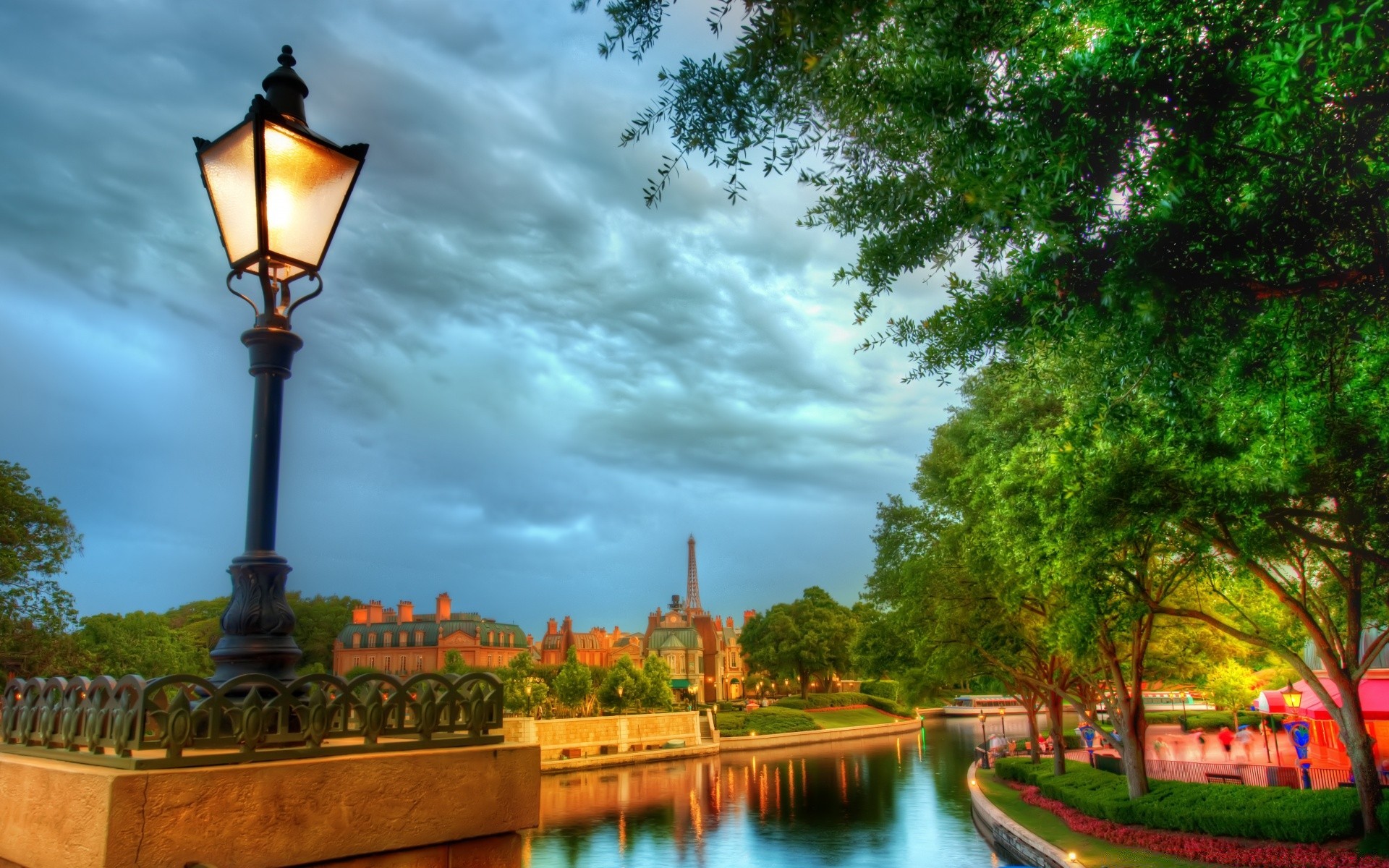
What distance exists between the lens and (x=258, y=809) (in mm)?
2820

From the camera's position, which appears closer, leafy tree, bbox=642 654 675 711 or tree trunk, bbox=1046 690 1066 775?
tree trunk, bbox=1046 690 1066 775

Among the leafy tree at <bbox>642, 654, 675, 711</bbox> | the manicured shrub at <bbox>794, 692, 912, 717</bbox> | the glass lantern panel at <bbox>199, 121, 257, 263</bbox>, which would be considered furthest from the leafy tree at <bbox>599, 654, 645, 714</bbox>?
the glass lantern panel at <bbox>199, 121, 257, 263</bbox>

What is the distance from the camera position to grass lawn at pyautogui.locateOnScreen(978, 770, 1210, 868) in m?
17.7

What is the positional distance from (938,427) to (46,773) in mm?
31171

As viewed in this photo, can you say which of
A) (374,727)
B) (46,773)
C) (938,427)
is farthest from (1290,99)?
(938,427)

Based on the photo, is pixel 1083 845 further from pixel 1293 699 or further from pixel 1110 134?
pixel 1110 134

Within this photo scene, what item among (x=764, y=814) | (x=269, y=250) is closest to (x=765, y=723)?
(x=764, y=814)

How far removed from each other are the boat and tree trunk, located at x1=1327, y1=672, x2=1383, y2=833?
100317mm

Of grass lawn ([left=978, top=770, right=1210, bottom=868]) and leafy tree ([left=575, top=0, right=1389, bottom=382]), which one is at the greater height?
leafy tree ([left=575, top=0, right=1389, bottom=382])

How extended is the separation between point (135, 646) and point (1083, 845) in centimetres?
3243

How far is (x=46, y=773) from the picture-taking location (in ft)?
9.49

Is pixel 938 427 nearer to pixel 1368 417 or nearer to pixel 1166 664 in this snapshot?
pixel 1166 664

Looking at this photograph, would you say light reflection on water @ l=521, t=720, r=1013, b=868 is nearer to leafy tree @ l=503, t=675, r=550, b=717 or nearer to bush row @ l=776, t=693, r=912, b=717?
leafy tree @ l=503, t=675, r=550, b=717

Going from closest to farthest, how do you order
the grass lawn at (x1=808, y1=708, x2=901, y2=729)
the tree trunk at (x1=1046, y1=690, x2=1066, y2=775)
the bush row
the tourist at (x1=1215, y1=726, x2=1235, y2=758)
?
the tree trunk at (x1=1046, y1=690, x2=1066, y2=775) → the tourist at (x1=1215, y1=726, x2=1235, y2=758) → the grass lawn at (x1=808, y1=708, x2=901, y2=729) → the bush row
